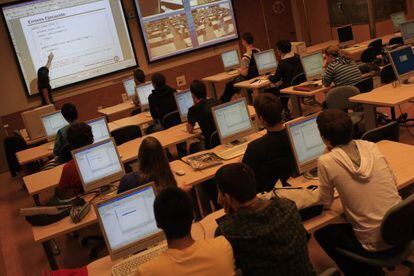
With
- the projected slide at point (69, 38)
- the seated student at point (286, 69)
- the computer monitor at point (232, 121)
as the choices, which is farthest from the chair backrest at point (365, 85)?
the projected slide at point (69, 38)

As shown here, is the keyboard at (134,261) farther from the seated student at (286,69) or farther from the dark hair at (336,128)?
the seated student at (286,69)

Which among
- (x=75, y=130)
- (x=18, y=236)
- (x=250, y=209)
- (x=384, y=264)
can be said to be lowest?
(x=18, y=236)

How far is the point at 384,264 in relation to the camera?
2541mm

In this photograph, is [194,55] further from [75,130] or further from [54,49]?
[75,130]

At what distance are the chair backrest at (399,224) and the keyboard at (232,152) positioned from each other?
73.7 inches

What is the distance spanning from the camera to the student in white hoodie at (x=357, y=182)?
2525 mm

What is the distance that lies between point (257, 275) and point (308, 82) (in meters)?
4.98

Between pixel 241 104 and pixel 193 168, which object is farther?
pixel 241 104

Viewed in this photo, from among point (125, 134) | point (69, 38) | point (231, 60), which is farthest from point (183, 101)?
point (69, 38)

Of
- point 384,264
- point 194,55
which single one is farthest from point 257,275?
point 194,55

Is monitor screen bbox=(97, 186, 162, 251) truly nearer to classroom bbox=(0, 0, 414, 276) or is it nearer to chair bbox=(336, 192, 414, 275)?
classroom bbox=(0, 0, 414, 276)

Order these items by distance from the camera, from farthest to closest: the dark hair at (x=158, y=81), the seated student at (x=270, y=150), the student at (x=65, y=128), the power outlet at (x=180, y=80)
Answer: the power outlet at (x=180, y=80) < the dark hair at (x=158, y=81) < the student at (x=65, y=128) < the seated student at (x=270, y=150)

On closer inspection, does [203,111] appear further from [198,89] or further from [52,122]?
[52,122]

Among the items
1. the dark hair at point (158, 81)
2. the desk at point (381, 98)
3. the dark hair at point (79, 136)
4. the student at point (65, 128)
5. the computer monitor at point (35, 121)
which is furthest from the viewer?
the computer monitor at point (35, 121)
